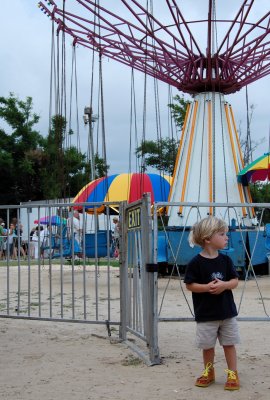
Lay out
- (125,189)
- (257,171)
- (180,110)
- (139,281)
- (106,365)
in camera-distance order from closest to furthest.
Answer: (106,365) < (139,281) < (257,171) < (125,189) < (180,110)

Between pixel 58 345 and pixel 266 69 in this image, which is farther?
pixel 266 69

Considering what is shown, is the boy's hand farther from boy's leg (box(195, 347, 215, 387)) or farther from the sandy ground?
the sandy ground

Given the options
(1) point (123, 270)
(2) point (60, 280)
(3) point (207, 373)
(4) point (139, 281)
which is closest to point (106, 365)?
(4) point (139, 281)

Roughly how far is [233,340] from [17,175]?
40539 mm

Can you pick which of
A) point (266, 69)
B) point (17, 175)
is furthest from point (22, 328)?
point (17, 175)

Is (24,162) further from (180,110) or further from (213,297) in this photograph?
(213,297)

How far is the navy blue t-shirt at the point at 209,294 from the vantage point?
454 centimetres

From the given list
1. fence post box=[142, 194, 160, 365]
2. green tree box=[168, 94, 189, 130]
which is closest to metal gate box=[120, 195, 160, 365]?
fence post box=[142, 194, 160, 365]

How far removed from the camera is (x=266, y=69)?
52.0 feet

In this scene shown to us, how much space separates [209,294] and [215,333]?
0.30m

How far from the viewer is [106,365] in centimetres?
534

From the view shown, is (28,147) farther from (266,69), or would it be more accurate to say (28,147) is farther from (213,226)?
(213,226)

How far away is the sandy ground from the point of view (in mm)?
4477

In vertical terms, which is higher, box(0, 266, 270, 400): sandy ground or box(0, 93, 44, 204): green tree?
box(0, 93, 44, 204): green tree
